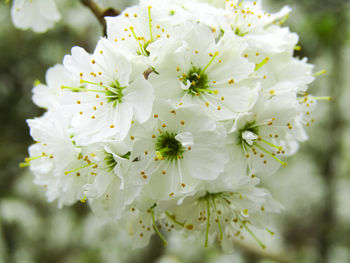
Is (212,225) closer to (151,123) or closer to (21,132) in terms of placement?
(151,123)

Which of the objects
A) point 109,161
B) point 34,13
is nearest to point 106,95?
point 109,161

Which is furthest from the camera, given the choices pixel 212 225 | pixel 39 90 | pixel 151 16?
pixel 39 90

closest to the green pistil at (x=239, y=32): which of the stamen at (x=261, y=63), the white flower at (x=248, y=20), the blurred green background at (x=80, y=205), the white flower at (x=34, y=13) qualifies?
the white flower at (x=248, y=20)

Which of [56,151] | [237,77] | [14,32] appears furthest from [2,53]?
[237,77]

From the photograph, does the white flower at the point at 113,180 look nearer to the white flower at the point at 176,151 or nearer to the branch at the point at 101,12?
the white flower at the point at 176,151

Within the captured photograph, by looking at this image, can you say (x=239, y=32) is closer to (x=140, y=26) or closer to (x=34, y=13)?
(x=140, y=26)

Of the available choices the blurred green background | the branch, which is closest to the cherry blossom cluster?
the branch

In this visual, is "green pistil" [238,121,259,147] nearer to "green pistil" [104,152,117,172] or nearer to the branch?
"green pistil" [104,152,117,172]
